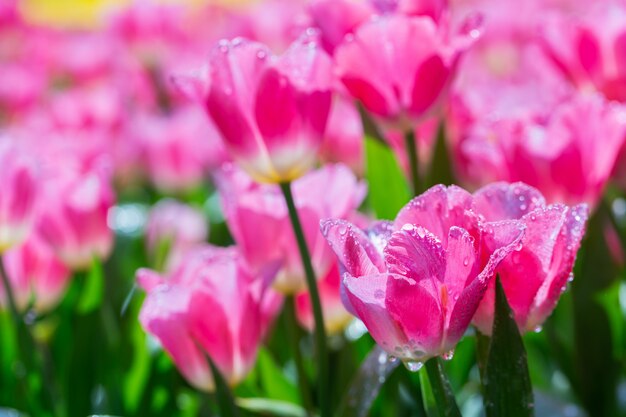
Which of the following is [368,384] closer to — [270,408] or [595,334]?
[270,408]

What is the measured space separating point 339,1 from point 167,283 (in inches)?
10.7

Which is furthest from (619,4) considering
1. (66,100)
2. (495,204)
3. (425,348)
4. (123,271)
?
(66,100)

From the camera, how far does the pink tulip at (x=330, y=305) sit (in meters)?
0.94

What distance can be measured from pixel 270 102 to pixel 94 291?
1.38 feet

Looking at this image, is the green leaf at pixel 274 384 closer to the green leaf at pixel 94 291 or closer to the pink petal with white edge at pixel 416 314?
the green leaf at pixel 94 291

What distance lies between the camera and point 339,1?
2.70ft

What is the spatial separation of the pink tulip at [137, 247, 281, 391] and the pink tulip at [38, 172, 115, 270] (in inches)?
13.4

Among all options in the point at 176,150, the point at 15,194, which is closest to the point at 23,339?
the point at 15,194

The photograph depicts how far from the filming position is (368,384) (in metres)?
0.74

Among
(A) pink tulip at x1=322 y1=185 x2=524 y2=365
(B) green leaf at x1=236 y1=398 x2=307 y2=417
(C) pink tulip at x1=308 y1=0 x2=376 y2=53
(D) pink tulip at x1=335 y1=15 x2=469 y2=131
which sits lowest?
(B) green leaf at x1=236 y1=398 x2=307 y2=417

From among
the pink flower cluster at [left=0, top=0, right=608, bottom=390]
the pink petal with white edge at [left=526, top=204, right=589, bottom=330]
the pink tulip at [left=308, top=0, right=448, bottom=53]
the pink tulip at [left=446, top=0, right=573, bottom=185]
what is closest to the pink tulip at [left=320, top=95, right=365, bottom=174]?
the pink flower cluster at [left=0, top=0, right=608, bottom=390]

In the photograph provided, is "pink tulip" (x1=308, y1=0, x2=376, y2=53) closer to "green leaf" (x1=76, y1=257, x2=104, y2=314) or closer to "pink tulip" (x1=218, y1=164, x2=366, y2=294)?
"pink tulip" (x1=218, y1=164, x2=366, y2=294)

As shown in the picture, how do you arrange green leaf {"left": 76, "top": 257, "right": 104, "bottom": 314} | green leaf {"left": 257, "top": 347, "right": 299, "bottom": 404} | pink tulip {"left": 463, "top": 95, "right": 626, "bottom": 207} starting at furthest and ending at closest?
green leaf {"left": 76, "top": 257, "right": 104, "bottom": 314}, green leaf {"left": 257, "top": 347, "right": 299, "bottom": 404}, pink tulip {"left": 463, "top": 95, "right": 626, "bottom": 207}

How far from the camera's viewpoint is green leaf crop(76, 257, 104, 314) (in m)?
1.08
